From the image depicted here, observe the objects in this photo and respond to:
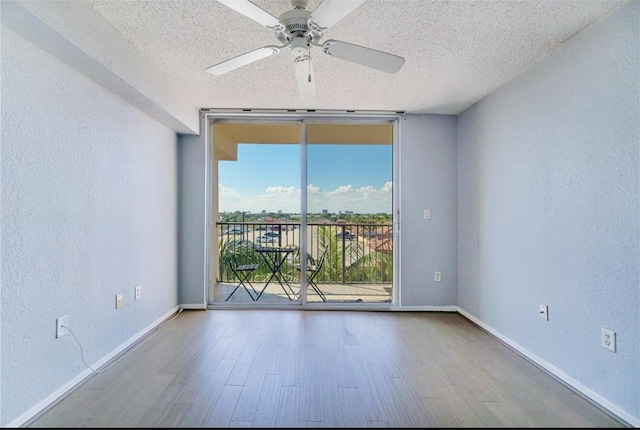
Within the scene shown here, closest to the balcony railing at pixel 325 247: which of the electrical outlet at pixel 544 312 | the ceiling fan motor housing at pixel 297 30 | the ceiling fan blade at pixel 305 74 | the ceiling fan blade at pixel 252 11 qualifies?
the electrical outlet at pixel 544 312

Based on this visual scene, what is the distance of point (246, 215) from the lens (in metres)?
3.80

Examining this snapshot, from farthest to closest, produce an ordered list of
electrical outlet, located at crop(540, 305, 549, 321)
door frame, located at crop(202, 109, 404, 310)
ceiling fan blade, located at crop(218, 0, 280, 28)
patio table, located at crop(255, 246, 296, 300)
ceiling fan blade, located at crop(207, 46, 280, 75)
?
patio table, located at crop(255, 246, 296, 300) < door frame, located at crop(202, 109, 404, 310) < electrical outlet, located at crop(540, 305, 549, 321) < ceiling fan blade, located at crop(207, 46, 280, 75) < ceiling fan blade, located at crop(218, 0, 280, 28)

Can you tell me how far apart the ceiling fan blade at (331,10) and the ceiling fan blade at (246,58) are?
1.09 ft

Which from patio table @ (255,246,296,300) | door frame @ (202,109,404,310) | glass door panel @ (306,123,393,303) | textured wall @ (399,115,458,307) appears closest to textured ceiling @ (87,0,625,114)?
door frame @ (202,109,404,310)

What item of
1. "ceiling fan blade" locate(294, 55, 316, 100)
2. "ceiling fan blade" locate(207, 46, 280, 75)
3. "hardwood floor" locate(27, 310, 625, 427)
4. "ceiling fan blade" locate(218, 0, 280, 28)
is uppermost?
"ceiling fan blade" locate(218, 0, 280, 28)

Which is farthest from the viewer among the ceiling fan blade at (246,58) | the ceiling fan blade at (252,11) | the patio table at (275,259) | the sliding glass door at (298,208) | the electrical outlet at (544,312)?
the patio table at (275,259)

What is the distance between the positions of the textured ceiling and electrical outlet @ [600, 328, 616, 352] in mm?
1826

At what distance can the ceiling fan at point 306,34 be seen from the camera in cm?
148

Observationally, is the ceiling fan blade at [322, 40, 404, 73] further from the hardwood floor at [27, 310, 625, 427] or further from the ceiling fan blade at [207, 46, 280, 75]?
the hardwood floor at [27, 310, 625, 427]

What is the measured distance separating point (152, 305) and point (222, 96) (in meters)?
2.13

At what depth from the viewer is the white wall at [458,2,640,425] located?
1705 millimetres

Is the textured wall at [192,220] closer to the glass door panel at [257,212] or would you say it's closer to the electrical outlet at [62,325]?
the glass door panel at [257,212]

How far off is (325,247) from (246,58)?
243 centimetres

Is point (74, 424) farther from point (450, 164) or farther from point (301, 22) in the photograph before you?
point (450, 164)
